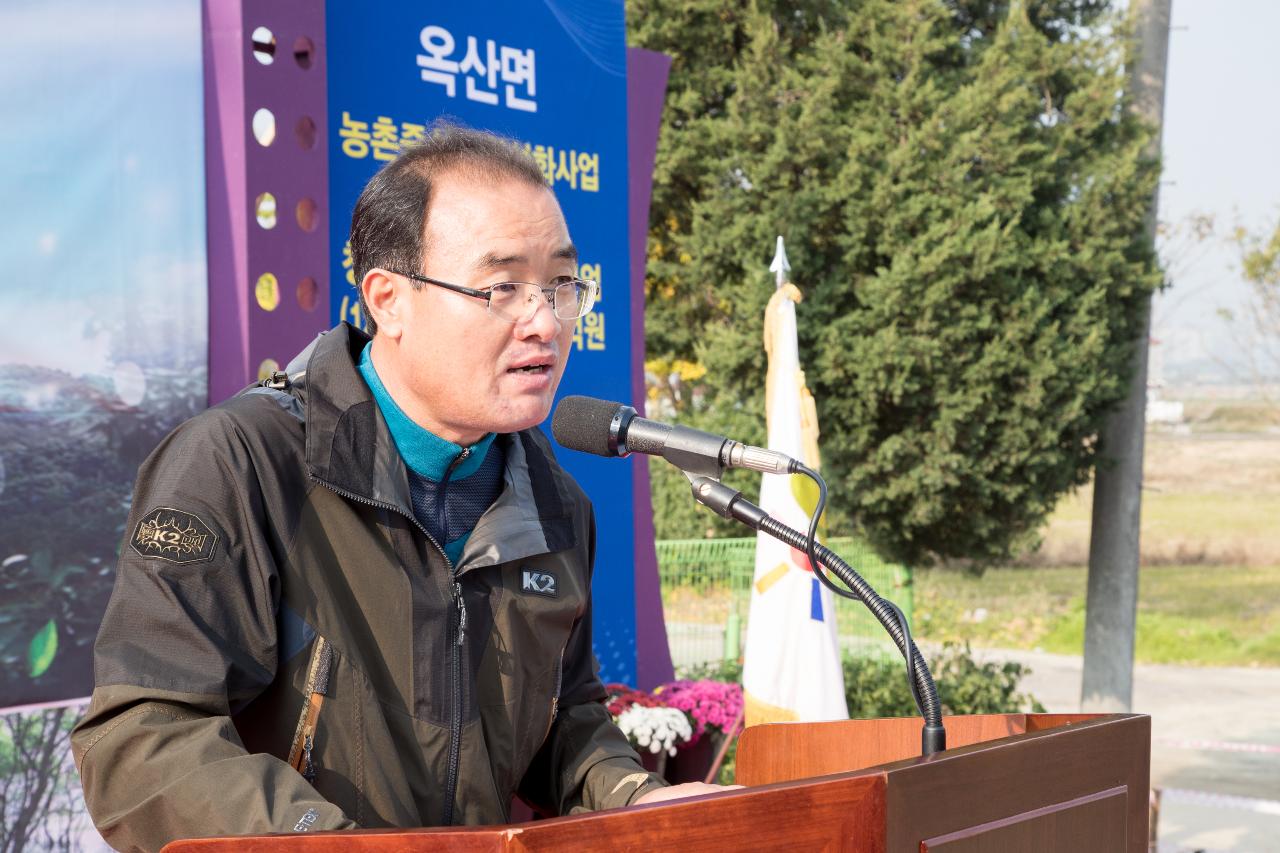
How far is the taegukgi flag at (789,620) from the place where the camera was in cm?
551

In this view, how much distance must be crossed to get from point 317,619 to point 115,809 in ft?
1.16

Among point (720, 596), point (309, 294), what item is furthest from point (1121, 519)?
point (309, 294)

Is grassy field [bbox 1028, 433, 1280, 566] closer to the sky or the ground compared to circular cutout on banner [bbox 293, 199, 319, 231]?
closer to the ground

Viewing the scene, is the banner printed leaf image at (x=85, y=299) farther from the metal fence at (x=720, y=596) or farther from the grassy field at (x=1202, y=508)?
the grassy field at (x=1202, y=508)

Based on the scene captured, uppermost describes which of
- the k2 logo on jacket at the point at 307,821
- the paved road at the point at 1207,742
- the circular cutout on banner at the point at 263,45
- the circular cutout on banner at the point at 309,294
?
the circular cutout on banner at the point at 263,45

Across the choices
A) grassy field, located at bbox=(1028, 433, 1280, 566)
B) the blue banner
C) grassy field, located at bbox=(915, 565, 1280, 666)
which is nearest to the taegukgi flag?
the blue banner

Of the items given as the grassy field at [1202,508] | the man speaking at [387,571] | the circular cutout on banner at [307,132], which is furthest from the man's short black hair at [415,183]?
the grassy field at [1202,508]

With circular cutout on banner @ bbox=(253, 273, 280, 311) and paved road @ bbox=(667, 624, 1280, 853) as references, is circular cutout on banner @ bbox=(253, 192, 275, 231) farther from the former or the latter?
paved road @ bbox=(667, 624, 1280, 853)

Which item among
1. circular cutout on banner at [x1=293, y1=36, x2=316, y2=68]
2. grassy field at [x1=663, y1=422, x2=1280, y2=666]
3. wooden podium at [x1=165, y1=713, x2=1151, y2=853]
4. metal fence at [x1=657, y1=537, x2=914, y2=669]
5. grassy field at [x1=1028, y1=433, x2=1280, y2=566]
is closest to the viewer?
wooden podium at [x1=165, y1=713, x2=1151, y2=853]

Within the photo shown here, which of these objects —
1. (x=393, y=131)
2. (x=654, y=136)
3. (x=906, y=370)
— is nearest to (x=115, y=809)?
(x=393, y=131)

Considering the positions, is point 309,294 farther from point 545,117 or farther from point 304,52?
point 545,117

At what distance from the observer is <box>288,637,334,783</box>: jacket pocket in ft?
5.88

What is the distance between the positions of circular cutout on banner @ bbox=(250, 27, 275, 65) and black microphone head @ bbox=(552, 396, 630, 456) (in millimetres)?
2623

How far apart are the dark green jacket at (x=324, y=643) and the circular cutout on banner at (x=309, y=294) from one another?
6.93 feet
